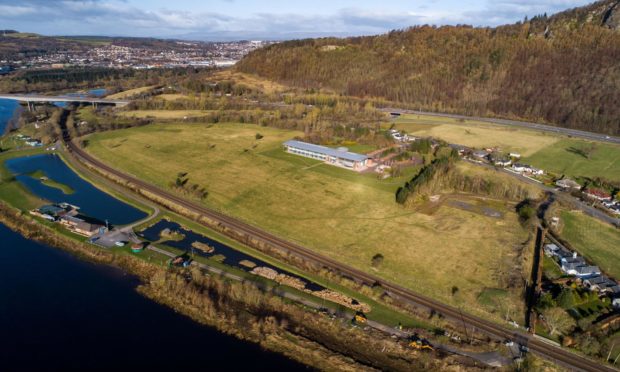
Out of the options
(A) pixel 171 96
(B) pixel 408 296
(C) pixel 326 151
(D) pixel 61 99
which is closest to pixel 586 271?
(B) pixel 408 296

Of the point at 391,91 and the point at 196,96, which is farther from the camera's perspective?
the point at 391,91

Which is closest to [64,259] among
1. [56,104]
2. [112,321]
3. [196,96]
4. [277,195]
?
[112,321]

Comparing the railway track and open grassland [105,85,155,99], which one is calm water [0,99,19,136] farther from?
the railway track

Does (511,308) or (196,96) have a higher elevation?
(196,96)

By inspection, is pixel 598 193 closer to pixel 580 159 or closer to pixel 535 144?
pixel 580 159

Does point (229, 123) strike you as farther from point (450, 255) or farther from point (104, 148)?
point (450, 255)

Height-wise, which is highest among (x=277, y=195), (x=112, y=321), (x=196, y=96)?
(x=196, y=96)

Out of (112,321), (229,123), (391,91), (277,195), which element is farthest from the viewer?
(391,91)

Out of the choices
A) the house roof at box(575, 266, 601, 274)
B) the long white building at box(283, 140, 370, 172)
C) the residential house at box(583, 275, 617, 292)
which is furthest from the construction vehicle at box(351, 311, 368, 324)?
the long white building at box(283, 140, 370, 172)
